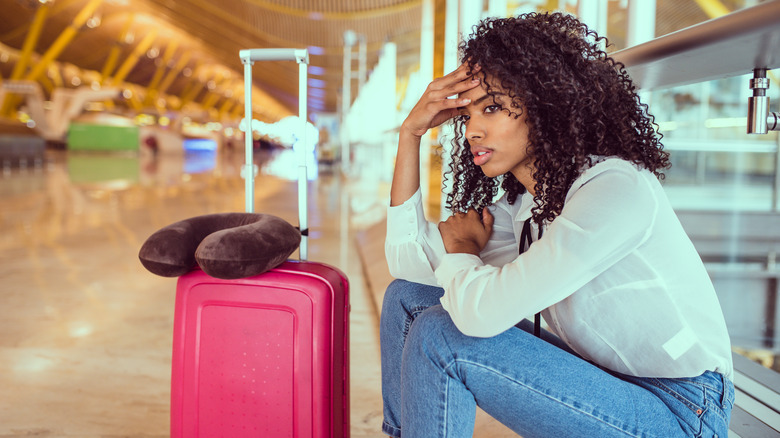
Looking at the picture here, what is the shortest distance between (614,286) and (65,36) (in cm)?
3851

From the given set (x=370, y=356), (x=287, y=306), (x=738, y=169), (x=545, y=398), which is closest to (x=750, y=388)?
(x=545, y=398)

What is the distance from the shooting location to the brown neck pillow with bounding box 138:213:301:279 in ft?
4.11

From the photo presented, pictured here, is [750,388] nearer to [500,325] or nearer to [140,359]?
[500,325]

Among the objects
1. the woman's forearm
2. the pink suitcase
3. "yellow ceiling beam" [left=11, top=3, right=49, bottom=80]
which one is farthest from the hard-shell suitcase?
"yellow ceiling beam" [left=11, top=3, right=49, bottom=80]

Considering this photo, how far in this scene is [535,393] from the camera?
1.04 metres

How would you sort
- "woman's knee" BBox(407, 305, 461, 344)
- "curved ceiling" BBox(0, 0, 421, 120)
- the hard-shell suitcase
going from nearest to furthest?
1. "woman's knee" BBox(407, 305, 461, 344)
2. the hard-shell suitcase
3. "curved ceiling" BBox(0, 0, 421, 120)

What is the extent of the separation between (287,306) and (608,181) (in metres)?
0.70

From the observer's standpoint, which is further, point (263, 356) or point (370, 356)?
point (370, 356)

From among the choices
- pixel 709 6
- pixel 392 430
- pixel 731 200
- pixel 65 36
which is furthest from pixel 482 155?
pixel 65 36

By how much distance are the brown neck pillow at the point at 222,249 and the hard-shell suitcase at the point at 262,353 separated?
6 cm

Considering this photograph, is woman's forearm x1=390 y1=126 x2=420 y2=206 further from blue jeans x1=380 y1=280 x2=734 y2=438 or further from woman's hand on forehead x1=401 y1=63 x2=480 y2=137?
blue jeans x1=380 y1=280 x2=734 y2=438

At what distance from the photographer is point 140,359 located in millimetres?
2412

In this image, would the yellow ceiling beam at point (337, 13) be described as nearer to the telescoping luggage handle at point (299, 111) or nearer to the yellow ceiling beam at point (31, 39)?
the yellow ceiling beam at point (31, 39)

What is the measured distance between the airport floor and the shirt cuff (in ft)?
1.92
